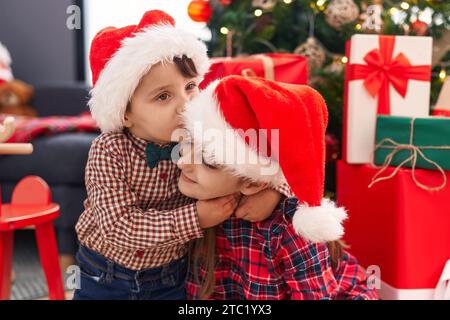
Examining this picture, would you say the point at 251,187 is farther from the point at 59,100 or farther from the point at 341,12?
the point at 59,100

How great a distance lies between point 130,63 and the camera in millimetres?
758

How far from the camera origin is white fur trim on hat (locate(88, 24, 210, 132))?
2.49 ft

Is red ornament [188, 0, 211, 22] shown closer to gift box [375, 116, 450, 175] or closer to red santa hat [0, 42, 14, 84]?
gift box [375, 116, 450, 175]

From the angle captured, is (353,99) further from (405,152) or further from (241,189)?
(241,189)

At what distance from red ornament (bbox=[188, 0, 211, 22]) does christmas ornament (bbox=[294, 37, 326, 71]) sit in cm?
31

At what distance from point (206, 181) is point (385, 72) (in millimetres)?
547

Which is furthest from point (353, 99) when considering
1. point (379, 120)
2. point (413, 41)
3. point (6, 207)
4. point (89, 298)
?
point (6, 207)

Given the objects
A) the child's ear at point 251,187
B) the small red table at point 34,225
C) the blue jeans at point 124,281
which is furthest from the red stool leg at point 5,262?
the child's ear at point 251,187

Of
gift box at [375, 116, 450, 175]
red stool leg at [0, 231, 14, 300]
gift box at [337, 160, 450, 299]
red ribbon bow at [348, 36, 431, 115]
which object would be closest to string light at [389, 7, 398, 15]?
red ribbon bow at [348, 36, 431, 115]

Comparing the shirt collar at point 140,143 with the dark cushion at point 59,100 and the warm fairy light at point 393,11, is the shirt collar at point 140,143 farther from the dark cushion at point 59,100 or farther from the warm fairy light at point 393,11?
the dark cushion at point 59,100

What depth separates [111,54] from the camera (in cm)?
80

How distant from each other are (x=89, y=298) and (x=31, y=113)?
1.77 metres

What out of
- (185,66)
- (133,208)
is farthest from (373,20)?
(133,208)

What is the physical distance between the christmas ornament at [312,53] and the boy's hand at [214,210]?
0.70 m
